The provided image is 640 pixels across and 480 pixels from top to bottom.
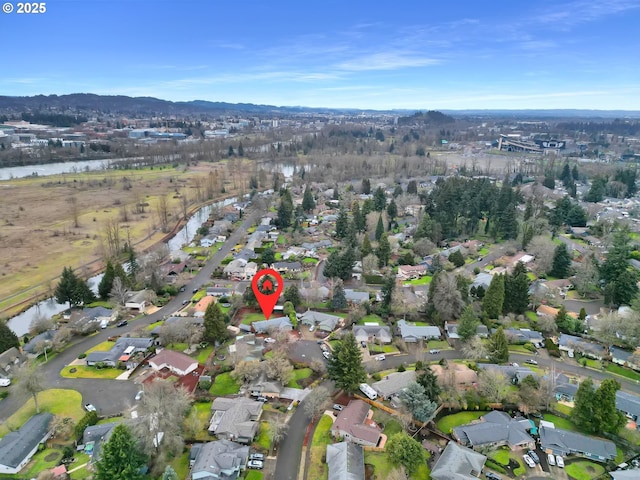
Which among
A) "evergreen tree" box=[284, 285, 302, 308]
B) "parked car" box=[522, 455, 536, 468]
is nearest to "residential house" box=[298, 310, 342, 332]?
"evergreen tree" box=[284, 285, 302, 308]

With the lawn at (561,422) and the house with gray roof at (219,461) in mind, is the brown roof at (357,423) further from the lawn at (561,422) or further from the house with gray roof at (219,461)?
the lawn at (561,422)

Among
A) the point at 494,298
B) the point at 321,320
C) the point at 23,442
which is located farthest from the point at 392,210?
the point at 23,442

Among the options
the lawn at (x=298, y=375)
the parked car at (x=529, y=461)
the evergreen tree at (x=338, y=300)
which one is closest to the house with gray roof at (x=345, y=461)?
the lawn at (x=298, y=375)

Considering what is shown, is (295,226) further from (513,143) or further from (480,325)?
(513,143)

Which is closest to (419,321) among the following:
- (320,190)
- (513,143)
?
(320,190)

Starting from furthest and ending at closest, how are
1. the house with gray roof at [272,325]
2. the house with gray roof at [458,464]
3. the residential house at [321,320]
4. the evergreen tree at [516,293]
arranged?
the evergreen tree at [516,293], the residential house at [321,320], the house with gray roof at [272,325], the house with gray roof at [458,464]

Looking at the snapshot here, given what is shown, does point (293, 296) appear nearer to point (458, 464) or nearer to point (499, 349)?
point (499, 349)

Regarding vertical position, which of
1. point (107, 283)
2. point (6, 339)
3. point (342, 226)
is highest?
point (342, 226)
